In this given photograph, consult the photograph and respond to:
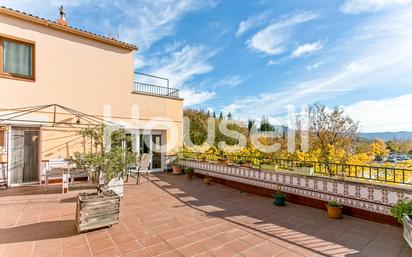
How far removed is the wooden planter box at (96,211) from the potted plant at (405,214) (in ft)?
16.2

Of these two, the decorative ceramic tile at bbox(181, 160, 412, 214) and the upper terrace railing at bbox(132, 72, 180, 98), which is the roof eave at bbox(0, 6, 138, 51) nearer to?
the upper terrace railing at bbox(132, 72, 180, 98)

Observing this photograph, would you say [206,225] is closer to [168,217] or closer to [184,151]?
[168,217]

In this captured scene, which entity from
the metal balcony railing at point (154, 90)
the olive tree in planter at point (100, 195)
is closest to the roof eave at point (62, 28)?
the metal balcony railing at point (154, 90)

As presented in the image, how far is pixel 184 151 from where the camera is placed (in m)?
11.4

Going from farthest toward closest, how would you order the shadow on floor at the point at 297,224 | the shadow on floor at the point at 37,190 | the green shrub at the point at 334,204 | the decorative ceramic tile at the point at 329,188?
the shadow on floor at the point at 37,190 → the green shrub at the point at 334,204 → the decorative ceramic tile at the point at 329,188 → the shadow on floor at the point at 297,224

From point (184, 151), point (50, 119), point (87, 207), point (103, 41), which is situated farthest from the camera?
point (184, 151)

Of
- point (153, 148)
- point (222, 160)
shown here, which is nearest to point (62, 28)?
point (153, 148)

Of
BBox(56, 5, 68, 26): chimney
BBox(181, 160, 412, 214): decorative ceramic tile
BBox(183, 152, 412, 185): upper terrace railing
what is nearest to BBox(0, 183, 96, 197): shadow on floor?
BBox(181, 160, 412, 214): decorative ceramic tile

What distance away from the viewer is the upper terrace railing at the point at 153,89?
1074 centimetres

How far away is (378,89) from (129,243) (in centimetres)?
1204

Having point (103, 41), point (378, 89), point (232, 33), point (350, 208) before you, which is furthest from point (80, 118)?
point (378, 89)

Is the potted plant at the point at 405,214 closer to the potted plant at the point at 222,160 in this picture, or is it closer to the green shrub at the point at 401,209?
the green shrub at the point at 401,209

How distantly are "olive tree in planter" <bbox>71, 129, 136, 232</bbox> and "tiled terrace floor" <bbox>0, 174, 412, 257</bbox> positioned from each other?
0.21 m

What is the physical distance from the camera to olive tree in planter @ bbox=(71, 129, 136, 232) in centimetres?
376
